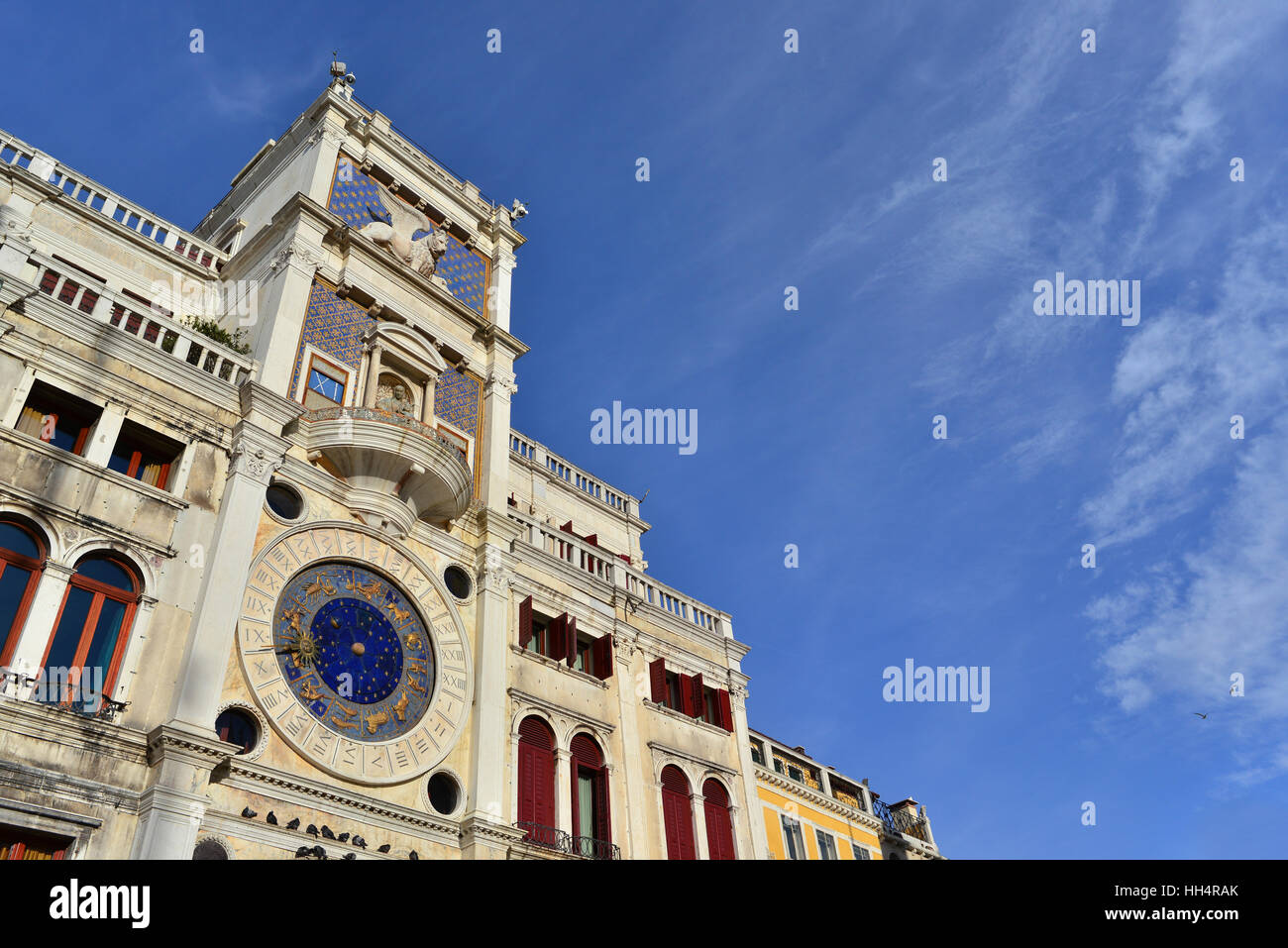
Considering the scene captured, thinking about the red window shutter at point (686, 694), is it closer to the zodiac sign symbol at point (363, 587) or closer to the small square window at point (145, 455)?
the zodiac sign symbol at point (363, 587)

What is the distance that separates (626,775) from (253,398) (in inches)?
542

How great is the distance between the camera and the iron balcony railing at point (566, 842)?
22938mm

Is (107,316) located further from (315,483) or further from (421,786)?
(421,786)

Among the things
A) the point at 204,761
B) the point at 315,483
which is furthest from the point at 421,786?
the point at 315,483

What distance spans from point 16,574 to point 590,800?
1465 centimetres

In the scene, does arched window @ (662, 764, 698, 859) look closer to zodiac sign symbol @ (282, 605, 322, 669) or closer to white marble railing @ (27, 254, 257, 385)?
zodiac sign symbol @ (282, 605, 322, 669)

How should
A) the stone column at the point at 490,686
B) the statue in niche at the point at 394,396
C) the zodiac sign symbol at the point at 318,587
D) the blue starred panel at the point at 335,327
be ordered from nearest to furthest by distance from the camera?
the zodiac sign symbol at the point at 318,587 → the stone column at the point at 490,686 → the blue starred panel at the point at 335,327 → the statue in niche at the point at 394,396

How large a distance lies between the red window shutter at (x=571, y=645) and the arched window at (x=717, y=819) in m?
5.78

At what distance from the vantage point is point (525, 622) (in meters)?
26.2

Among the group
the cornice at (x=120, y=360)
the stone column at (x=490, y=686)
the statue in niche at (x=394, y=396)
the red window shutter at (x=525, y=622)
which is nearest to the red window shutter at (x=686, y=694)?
the red window shutter at (x=525, y=622)

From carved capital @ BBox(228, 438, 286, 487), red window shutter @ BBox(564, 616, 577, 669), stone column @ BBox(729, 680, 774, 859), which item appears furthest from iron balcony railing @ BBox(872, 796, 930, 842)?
carved capital @ BBox(228, 438, 286, 487)

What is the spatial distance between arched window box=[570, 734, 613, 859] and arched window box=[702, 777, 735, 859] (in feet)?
13.1

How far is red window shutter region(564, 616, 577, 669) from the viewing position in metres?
26.8

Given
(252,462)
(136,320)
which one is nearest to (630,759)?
(252,462)
